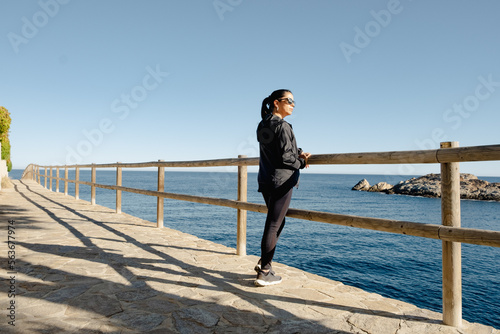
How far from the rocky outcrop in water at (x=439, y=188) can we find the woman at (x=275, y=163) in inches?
2248

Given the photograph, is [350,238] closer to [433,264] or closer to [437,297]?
[433,264]

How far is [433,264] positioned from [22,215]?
50.7 feet

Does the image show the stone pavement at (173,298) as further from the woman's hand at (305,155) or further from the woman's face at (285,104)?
the woman's face at (285,104)

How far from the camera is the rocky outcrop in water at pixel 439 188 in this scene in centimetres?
4922

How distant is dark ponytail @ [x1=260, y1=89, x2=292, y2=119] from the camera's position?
10.2 feet

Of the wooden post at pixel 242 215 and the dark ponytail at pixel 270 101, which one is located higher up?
the dark ponytail at pixel 270 101

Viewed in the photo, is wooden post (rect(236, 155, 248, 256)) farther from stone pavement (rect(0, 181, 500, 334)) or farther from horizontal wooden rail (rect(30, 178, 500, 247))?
horizontal wooden rail (rect(30, 178, 500, 247))

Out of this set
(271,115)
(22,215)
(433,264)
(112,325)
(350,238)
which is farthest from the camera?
(350,238)

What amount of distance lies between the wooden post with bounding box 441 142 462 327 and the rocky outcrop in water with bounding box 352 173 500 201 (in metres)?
56.9

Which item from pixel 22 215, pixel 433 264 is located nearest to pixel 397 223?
pixel 22 215

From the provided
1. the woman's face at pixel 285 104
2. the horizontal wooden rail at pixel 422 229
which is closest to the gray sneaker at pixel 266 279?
the horizontal wooden rail at pixel 422 229

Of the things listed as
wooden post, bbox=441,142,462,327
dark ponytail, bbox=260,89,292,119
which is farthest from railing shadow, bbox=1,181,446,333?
dark ponytail, bbox=260,89,292,119

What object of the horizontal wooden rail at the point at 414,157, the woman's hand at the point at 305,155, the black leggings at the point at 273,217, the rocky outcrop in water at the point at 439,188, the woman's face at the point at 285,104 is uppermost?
the woman's face at the point at 285,104

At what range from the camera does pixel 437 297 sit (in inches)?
393
